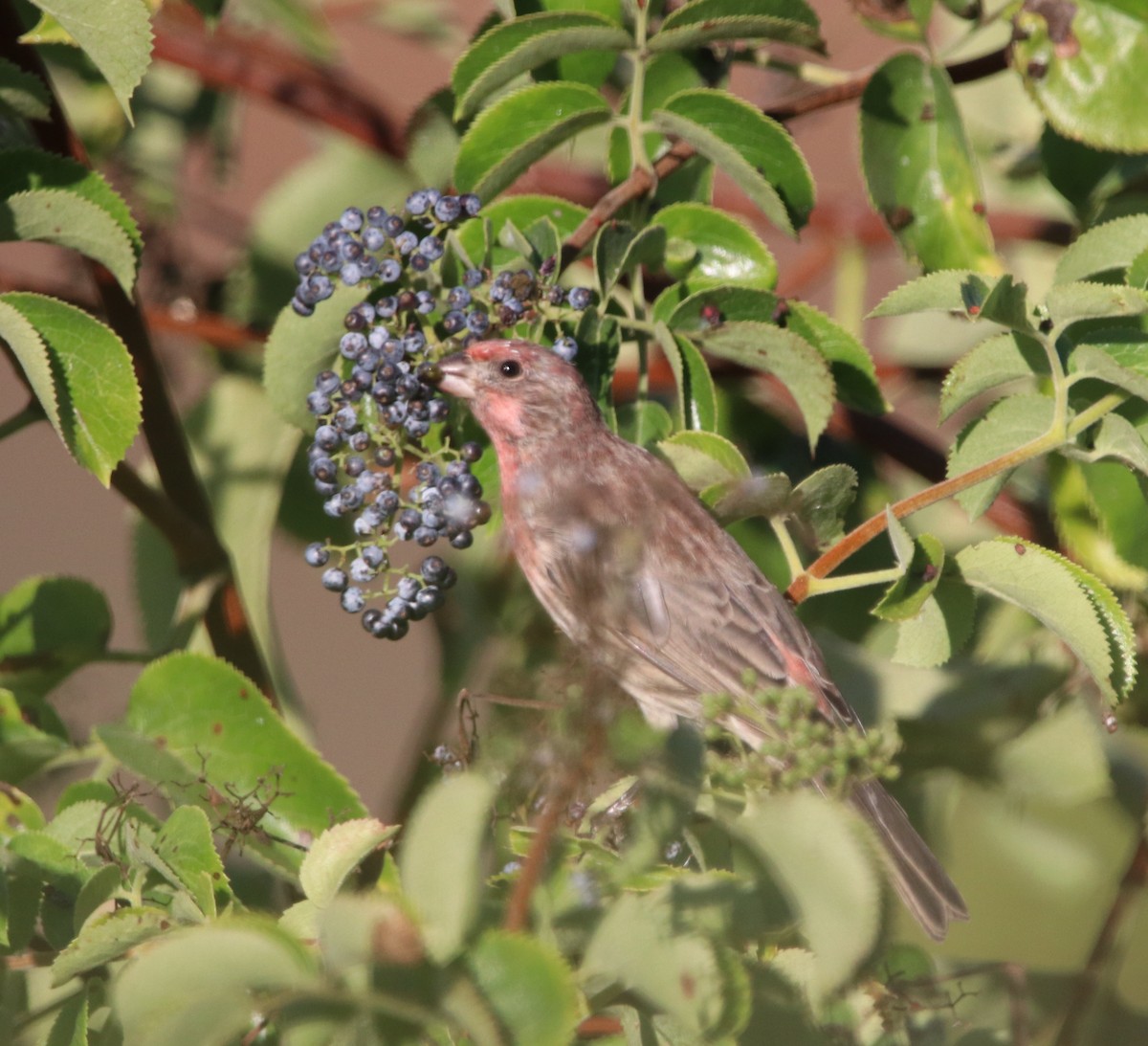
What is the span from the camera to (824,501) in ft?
8.67

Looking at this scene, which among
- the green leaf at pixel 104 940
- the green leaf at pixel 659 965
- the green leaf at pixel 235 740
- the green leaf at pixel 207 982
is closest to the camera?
the green leaf at pixel 207 982

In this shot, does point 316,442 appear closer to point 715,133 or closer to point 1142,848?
point 715,133

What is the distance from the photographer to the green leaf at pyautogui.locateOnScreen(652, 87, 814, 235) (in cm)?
266

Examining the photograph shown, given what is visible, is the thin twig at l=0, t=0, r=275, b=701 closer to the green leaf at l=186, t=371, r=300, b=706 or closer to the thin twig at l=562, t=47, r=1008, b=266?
Result: the green leaf at l=186, t=371, r=300, b=706

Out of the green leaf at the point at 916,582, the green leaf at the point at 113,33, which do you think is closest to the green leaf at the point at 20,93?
the green leaf at the point at 113,33

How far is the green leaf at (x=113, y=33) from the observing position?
7.72 feet

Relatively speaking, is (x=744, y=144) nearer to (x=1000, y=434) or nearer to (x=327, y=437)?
(x=1000, y=434)

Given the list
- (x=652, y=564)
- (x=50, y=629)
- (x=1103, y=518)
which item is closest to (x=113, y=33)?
(x=50, y=629)

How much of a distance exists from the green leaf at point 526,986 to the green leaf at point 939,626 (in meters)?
1.19

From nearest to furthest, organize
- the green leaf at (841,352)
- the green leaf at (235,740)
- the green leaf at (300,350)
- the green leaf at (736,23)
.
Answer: the green leaf at (235,740), the green leaf at (736,23), the green leaf at (300,350), the green leaf at (841,352)

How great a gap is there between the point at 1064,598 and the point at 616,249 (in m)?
1.00

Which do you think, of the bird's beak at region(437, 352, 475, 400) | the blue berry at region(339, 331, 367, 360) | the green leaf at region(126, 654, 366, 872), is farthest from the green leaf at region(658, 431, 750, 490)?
the green leaf at region(126, 654, 366, 872)

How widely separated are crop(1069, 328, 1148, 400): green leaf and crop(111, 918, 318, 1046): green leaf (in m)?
1.53

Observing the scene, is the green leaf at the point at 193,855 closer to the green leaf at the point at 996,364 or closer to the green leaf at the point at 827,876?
the green leaf at the point at 827,876
